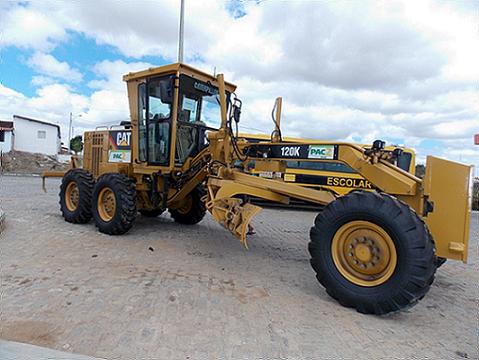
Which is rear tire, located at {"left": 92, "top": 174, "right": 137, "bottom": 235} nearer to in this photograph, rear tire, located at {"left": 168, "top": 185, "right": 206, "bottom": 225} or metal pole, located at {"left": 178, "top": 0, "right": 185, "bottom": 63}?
rear tire, located at {"left": 168, "top": 185, "right": 206, "bottom": 225}

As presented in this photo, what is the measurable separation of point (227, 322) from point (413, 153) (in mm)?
11287

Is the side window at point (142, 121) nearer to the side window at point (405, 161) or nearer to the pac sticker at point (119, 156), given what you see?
the pac sticker at point (119, 156)

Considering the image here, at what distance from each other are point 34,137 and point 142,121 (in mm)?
39046

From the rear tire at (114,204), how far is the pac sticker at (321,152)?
3.30 m

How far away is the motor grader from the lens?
11.0 ft

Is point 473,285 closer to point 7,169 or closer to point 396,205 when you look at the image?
point 396,205

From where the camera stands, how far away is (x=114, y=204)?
6250 mm

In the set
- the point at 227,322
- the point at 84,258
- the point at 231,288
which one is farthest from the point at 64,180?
the point at 227,322

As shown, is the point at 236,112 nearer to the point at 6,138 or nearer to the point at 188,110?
the point at 188,110

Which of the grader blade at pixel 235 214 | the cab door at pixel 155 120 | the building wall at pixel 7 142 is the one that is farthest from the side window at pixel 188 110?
the building wall at pixel 7 142

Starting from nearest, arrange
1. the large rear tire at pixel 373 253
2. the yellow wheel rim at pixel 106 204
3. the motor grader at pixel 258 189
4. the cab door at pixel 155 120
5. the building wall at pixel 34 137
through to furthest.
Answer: the large rear tire at pixel 373 253
the motor grader at pixel 258 189
the cab door at pixel 155 120
the yellow wheel rim at pixel 106 204
the building wall at pixel 34 137

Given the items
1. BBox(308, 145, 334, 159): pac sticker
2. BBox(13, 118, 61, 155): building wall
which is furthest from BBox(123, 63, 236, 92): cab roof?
BBox(13, 118, 61, 155): building wall

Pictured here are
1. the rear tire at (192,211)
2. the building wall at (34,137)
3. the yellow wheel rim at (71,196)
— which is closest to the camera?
the yellow wheel rim at (71,196)

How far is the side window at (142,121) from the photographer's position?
6512 millimetres
